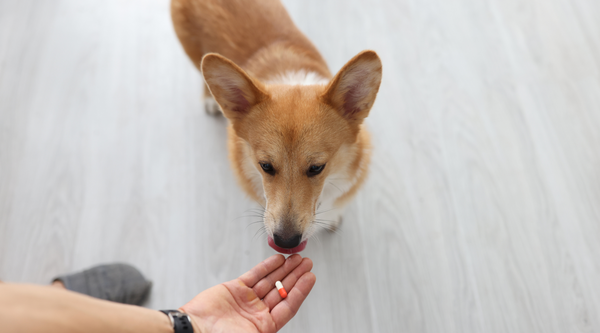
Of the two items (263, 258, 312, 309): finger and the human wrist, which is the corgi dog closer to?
(263, 258, 312, 309): finger

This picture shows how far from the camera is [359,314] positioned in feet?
5.60

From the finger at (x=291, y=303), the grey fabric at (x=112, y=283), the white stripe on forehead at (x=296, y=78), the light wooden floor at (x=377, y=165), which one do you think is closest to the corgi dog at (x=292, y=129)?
the white stripe on forehead at (x=296, y=78)

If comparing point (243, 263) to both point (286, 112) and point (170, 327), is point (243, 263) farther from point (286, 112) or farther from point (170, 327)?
point (286, 112)

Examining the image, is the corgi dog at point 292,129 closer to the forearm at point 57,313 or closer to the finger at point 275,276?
the finger at point 275,276

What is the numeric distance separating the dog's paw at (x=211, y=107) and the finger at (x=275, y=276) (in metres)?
1.12

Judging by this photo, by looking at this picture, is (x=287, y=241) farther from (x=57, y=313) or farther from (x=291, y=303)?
(x=57, y=313)

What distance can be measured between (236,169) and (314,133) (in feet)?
1.70

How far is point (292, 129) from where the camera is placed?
1.23 meters

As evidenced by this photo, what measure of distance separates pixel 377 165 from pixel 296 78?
0.75 meters

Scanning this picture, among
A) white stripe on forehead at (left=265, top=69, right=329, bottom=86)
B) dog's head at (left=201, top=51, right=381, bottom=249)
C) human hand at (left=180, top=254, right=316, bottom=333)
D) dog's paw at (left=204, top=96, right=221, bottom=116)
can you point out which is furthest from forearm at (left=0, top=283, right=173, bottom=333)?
dog's paw at (left=204, top=96, right=221, bottom=116)

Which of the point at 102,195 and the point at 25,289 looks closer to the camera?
the point at 25,289

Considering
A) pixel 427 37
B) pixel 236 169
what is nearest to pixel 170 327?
pixel 236 169

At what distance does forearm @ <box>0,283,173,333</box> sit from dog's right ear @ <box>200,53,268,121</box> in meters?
0.76

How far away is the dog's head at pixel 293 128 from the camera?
1.23m
